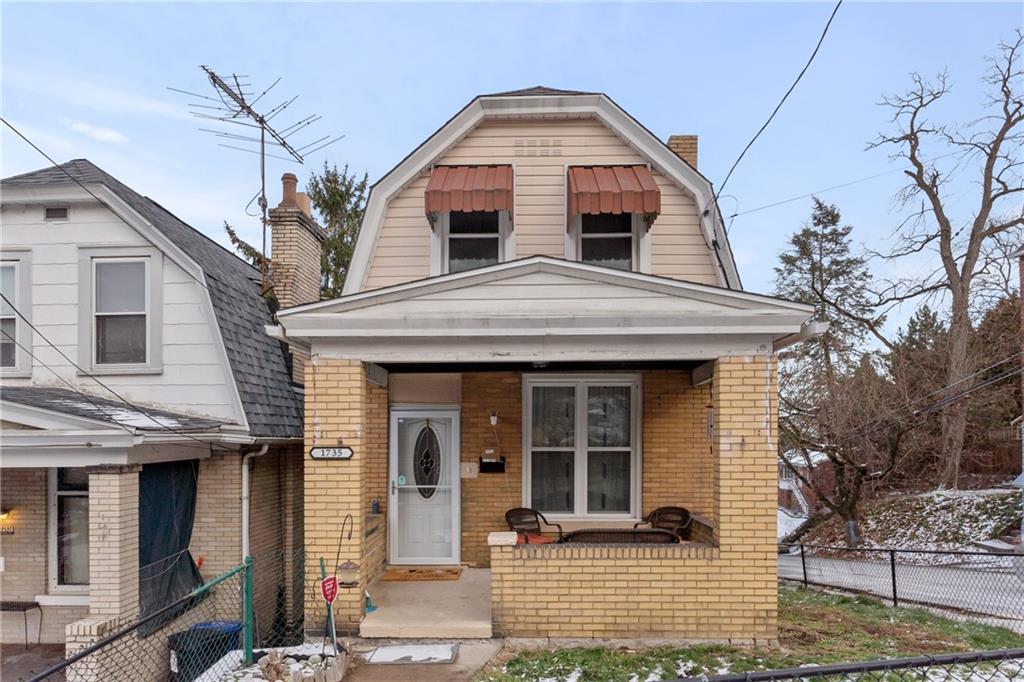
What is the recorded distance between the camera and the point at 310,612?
656 centimetres

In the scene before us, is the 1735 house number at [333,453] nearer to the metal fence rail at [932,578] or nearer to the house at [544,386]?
the house at [544,386]

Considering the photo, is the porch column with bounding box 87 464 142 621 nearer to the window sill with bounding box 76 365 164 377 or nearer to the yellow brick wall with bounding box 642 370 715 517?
the window sill with bounding box 76 365 164 377

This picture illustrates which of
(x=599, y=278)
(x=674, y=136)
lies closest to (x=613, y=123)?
(x=674, y=136)

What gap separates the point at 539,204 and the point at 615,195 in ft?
4.14

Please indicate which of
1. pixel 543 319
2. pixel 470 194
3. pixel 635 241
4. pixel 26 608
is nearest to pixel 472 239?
pixel 470 194

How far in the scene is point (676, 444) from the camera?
881 cm

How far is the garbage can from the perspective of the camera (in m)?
6.84

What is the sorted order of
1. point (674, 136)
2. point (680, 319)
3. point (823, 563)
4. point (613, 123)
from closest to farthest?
point (680, 319) < point (613, 123) < point (674, 136) < point (823, 563)

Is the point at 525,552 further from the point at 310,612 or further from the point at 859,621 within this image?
the point at 859,621

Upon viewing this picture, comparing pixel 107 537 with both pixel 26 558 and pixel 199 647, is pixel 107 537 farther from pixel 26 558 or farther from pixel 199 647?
pixel 26 558

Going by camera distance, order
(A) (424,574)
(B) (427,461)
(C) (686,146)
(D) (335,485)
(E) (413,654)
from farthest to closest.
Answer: (C) (686,146), (B) (427,461), (A) (424,574), (D) (335,485), (E) (413,654)

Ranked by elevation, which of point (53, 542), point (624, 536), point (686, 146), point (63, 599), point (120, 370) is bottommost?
point (63, 599)

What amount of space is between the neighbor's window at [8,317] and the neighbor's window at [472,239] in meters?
5.92

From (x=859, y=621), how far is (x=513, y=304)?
5.97 meters
